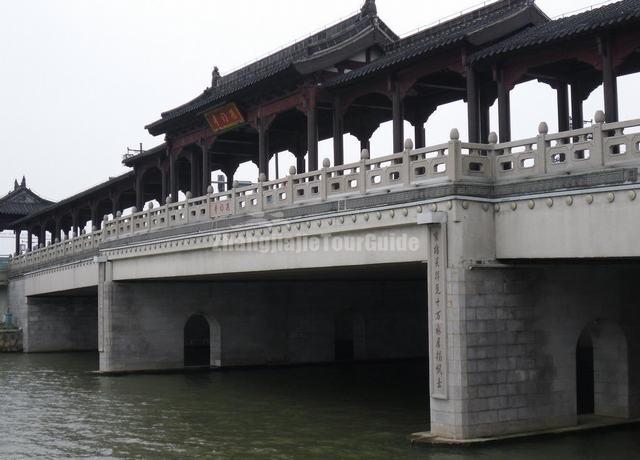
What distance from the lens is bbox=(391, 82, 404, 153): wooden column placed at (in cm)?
2312

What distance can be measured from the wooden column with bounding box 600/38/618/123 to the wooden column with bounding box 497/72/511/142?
9.46 ft

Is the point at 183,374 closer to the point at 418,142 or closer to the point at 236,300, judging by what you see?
the point at 236,300

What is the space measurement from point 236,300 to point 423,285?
8.17 meters

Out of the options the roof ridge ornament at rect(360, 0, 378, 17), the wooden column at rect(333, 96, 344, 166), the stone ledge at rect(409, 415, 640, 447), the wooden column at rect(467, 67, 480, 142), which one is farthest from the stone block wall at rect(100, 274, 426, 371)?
the stone ledge at rect(409, 415, 640, 447)

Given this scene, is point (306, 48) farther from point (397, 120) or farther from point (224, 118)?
point (397, 120)

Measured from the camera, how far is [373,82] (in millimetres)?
24047

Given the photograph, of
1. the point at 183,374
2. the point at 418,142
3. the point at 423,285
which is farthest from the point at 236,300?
the point at 418,142

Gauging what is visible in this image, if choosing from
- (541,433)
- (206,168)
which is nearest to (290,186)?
(541,433)

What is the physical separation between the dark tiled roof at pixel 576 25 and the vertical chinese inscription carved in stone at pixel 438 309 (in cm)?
488

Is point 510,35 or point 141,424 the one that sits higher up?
point 510,35

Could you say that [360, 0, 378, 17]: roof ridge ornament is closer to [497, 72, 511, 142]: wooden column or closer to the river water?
[497, 72, 511, 142]: wooden column

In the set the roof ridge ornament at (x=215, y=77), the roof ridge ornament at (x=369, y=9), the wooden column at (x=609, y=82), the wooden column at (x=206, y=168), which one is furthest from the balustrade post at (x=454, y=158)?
the roof ridge ornament at (x=215, y=77)

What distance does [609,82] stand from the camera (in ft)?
59.5

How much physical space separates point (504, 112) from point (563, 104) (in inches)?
129
